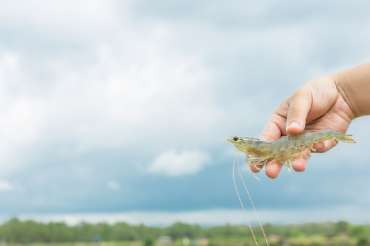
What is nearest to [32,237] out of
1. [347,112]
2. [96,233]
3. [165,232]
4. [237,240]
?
[96,233]

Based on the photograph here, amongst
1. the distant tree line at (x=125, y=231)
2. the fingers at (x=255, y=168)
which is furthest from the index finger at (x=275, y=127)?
the distant tree line at (x=125, y=231)

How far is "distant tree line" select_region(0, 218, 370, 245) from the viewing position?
4359 centimetres

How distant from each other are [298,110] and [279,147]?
0.35 metres

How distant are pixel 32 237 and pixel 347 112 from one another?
43.9 meters

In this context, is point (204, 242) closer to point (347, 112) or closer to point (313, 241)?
point (313, 241)

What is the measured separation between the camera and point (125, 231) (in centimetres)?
4562

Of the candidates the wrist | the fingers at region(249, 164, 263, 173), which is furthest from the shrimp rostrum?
the wrist

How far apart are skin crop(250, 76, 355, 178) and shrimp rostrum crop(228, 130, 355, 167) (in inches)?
1.2

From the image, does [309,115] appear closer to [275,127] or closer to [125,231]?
[275,127]

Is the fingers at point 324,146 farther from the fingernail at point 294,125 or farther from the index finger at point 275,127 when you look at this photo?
the index finger at point 275,127

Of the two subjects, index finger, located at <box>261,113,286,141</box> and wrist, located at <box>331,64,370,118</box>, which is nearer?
index finger, located at <box>261,113,286,141</box>

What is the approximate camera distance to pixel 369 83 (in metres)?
3.49

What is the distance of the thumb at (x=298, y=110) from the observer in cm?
285

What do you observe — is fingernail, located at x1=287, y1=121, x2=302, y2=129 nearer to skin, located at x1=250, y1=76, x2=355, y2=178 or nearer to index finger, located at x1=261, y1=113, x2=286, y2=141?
skin, located at x1=250, y1=76, x2=355, y2=178
